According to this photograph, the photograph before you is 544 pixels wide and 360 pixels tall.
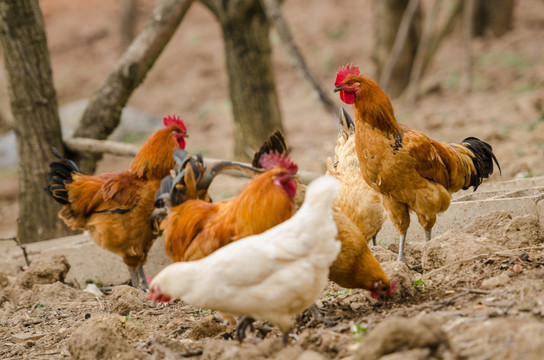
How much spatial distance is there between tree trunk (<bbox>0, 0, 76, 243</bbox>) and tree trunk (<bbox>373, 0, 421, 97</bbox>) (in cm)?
867

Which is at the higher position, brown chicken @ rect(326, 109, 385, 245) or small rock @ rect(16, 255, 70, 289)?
brown chicken @ rect(326, 109, 385, 245)

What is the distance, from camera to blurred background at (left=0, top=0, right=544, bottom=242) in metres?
10.8

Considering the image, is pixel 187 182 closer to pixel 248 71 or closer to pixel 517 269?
pixel 517 269

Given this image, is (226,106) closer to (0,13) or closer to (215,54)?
(215,54)

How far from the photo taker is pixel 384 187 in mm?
4770

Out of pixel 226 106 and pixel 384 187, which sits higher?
pixel 226 106

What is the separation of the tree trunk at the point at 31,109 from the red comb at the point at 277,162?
13.1ft

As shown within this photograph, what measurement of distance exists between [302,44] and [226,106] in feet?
16.6

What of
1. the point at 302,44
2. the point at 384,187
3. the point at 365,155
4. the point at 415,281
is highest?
the point at 302,44

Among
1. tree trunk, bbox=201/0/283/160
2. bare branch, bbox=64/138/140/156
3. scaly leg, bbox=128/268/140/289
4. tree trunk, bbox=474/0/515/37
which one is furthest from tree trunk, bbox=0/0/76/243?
tree trunk, bbox=474/0/515/37

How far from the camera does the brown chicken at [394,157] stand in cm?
468

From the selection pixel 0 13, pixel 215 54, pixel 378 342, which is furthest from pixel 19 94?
pixel 215 54

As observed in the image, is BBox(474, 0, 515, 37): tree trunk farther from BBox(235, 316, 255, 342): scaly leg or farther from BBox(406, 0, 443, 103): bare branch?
BBox(235, 316, 255, 342): scaly leg

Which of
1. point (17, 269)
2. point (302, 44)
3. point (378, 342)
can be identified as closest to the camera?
point (378, 342)
